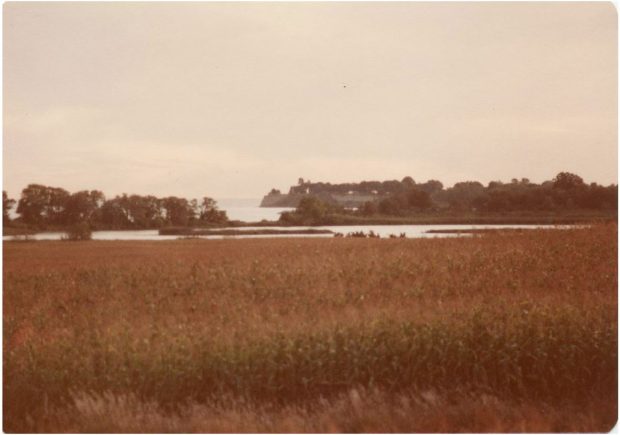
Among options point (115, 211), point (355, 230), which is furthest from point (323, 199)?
point (115, 211)

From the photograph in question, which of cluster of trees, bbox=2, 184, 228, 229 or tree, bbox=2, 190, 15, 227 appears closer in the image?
tree, bbox=2, 190, 15, 227

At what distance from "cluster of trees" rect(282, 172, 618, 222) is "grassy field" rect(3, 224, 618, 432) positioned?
0.38 metres

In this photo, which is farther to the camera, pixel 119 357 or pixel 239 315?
pixel 239 315

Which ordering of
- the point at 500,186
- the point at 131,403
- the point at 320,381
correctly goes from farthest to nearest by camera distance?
the point at 500,186 < the point at 320,381 < the point at 131,403

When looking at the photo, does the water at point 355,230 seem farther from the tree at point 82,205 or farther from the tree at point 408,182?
the tree at point 408,182

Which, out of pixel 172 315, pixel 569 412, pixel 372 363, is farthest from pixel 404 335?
pixel 172 315

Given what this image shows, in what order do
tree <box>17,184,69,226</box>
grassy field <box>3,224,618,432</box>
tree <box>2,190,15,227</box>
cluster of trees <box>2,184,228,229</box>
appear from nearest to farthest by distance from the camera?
grassy field <box>3,224,618,432</box> → tree <box>2,190,15,227</box> → tree <box>17,184,69,226</box> → cluster of trees <box>2,184,228,229</box>

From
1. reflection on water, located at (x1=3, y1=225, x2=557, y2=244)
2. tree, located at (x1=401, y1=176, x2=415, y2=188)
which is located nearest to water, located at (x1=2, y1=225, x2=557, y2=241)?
reflection on water, located at (x1=3, y1=225, x2=557, y2=244)

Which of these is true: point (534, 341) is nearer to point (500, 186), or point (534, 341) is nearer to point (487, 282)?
point (487, 282)

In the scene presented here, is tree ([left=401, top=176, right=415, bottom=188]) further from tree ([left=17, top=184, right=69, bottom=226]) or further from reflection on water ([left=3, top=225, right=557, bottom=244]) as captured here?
tree ([left=17, top=184, right=69, bottom=226])

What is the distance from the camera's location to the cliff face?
666 centimetres

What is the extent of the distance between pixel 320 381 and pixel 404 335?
1111mm

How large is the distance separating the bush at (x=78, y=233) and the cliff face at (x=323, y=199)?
6.81 feet

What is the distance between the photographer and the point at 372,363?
6207mm
